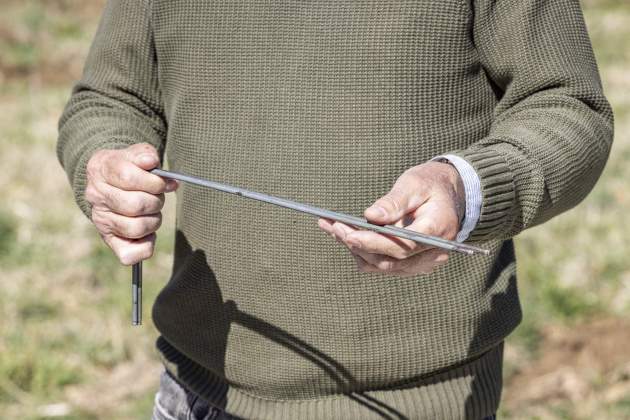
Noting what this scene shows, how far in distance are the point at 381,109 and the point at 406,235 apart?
0.56m

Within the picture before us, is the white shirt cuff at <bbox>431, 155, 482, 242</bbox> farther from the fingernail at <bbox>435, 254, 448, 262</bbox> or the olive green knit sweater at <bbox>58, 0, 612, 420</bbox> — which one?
the olive green knit sweater at <bbox>58, 0, 612, 420</bbox>

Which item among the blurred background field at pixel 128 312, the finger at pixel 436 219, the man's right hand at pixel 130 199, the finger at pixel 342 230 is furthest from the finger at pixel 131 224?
the blurred background field at pixel 128 312

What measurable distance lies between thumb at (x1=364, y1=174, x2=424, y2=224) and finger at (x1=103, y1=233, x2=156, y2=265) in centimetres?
53

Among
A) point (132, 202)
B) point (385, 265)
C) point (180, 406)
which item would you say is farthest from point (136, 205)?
point (180, 406)

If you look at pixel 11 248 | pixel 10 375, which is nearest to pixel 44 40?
pixel 11 248

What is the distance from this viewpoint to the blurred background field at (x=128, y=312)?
12.9 ft

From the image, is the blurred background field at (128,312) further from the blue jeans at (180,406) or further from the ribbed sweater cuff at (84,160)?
the ribbed sweater cuff at (84,160)

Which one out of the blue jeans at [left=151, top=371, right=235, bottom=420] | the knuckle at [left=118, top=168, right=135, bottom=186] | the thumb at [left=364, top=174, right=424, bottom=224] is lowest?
the blue jeans at [left=151, top=371, right=235, bottom=420]

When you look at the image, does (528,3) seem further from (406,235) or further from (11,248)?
(11,248)

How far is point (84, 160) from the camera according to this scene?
1.85 metres

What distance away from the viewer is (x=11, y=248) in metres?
5.26

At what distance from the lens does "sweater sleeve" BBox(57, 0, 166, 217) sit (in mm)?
1952

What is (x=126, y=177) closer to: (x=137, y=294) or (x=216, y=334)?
(x=137, y=294)

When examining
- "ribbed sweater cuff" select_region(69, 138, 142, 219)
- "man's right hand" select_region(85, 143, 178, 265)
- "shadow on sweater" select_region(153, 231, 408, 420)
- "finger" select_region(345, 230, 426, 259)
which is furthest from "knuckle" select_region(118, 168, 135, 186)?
"finger" select_region(345, 230, 426, 259)
